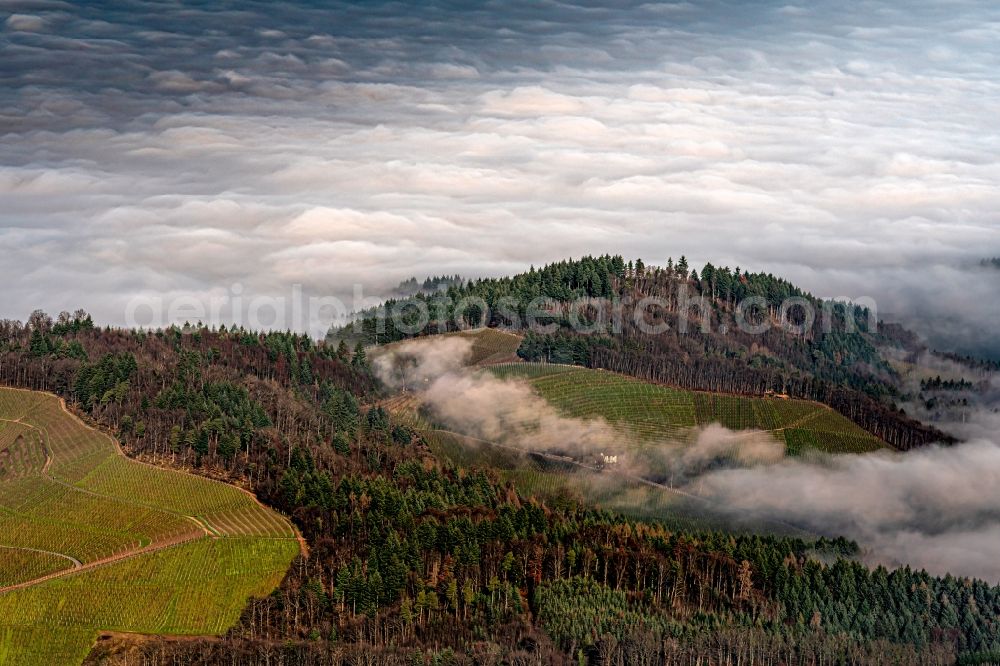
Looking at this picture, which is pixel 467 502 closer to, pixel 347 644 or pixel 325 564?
pixel 325 564

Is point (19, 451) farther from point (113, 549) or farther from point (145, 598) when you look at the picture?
point (145, 598)

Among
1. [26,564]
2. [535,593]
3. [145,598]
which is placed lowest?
[145,598]

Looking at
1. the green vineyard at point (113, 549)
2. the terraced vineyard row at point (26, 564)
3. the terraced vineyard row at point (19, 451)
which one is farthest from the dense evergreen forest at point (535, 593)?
the terraced vineyard row at point (26, 564)

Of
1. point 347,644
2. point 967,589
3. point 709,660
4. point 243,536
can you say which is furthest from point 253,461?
point 967,589

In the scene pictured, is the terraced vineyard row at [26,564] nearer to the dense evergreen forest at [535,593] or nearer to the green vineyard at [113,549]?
the green vineyard at [113,549]

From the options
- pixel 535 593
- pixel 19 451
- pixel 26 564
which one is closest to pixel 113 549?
pixel 26 564

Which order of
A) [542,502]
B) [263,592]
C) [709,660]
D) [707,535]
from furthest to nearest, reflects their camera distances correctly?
[542,502] → [707,535] → [263,592] → [709,660]

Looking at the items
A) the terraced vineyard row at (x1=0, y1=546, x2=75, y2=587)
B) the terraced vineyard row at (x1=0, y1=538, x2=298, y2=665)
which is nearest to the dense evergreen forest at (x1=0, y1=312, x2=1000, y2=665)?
the terraced vineyard row at (x1=0, y1=538, x2=298, y2=665)
